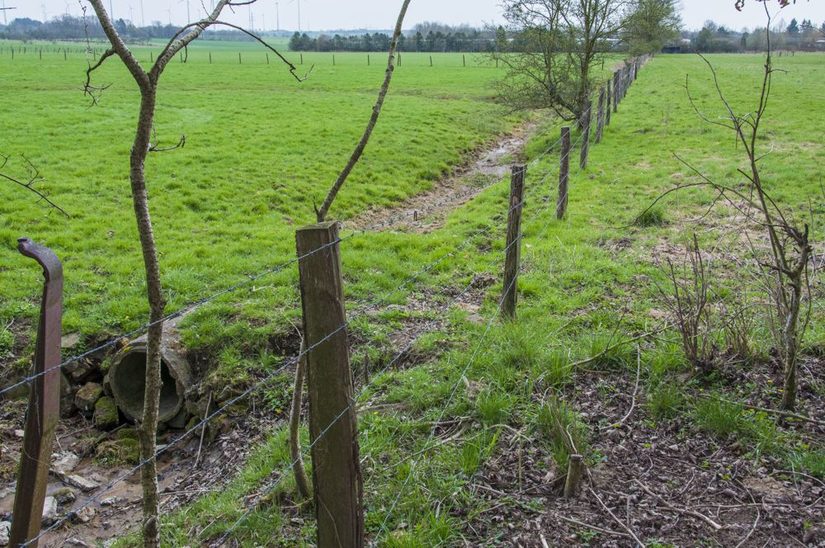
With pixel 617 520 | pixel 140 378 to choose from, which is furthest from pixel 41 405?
pixel 140 378

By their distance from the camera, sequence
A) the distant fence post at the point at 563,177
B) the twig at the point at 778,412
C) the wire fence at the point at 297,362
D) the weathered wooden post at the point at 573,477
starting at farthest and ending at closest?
the distant fence post at the point at 563,177, the twig at the point at 778,412, the weathered wooden post at the point at 573,477, the wire fence at the point at 297,362

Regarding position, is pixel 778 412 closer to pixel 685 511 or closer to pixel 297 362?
pixel 685 511

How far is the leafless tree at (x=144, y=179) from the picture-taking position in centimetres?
286

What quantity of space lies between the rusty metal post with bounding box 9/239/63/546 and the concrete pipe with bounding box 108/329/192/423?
13.7 ft

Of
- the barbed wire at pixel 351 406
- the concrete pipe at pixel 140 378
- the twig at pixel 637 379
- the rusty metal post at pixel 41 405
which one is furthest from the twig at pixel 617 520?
the concrete pipe at pixel 140 378

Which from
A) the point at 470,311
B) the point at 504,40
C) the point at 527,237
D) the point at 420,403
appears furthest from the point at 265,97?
the point at 420,403

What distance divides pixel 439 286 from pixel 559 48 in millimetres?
14442

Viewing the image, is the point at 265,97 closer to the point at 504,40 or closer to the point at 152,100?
the point at 504,40

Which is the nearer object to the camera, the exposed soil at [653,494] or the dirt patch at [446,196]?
the exposed soil at [653,494]

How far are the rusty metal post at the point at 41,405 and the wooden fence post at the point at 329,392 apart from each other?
965 millimetres

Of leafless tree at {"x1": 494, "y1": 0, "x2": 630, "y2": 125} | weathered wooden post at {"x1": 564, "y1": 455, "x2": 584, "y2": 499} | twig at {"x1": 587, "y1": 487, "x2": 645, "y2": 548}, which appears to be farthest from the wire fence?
leafless tree at {"x1": 494, "y1": 0, "x2": 630, "y2": 125}

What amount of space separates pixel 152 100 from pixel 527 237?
26.3ft

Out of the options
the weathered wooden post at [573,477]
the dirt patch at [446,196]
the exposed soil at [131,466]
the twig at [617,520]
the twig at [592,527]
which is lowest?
the exposed soil at [131,466]

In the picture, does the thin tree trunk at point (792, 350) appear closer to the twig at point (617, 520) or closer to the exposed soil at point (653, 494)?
the exposed soil at point (653, 494)
